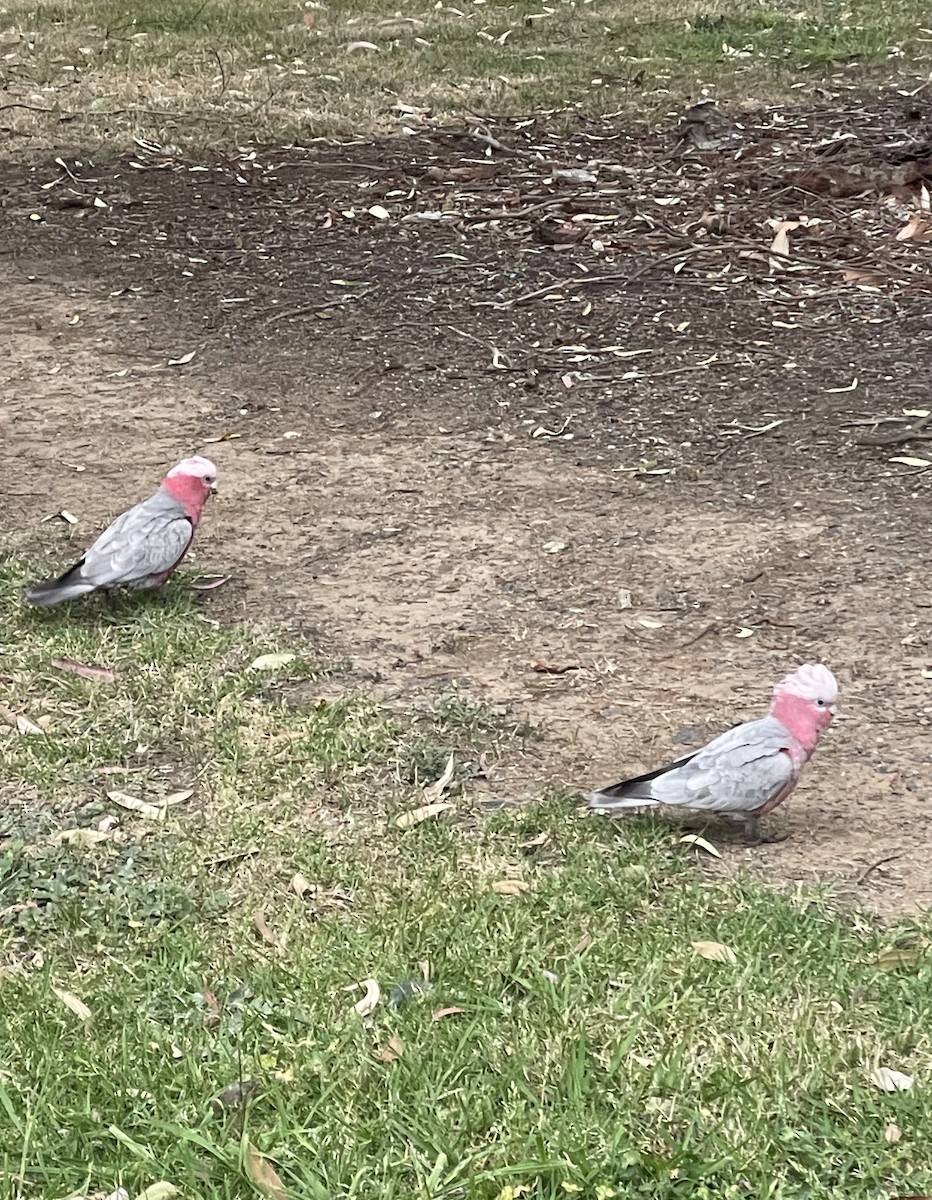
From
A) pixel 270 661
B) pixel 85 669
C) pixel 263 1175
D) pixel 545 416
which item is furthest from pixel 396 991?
pixel 545 416

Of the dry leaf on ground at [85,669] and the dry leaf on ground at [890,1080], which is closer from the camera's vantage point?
the dry leaf on ground at [890,1080]

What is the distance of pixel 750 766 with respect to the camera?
3.28m

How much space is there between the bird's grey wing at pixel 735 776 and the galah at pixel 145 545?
1808mm

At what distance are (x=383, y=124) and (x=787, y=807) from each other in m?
7.67

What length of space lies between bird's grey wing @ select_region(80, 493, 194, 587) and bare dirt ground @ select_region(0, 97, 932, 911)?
1.06ft

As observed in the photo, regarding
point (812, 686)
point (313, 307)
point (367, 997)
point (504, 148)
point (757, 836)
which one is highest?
point (504, 148)

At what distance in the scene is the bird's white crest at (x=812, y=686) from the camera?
335 centimetres

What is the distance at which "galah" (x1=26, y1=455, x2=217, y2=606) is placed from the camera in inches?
169

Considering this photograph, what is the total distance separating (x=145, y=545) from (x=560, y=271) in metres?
3.54

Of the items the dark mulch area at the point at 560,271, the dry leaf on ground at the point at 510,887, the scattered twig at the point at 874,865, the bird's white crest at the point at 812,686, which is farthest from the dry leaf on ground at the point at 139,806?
the dark mulch area at the point at 560,271

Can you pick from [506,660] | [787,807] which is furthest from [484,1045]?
[506,660]

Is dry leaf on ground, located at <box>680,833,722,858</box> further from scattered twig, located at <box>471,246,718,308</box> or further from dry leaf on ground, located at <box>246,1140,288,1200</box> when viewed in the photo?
scattered twig, located at <box>471,246,718,308</box>

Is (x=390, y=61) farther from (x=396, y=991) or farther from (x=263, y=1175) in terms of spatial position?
(x=263, y=1175)

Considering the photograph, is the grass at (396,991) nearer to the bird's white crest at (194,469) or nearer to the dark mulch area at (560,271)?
the bird's white crest at (194,469)
